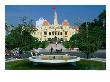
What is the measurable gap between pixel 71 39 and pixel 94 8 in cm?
65

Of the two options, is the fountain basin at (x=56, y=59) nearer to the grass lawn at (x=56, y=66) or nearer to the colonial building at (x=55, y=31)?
the grass lawn at (x=56, y=66)

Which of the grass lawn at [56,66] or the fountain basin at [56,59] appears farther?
the fountain basin at [56,59]

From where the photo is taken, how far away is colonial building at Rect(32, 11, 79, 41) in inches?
243

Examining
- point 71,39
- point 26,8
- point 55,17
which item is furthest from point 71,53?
point 26,8

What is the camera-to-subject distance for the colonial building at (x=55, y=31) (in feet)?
20.3

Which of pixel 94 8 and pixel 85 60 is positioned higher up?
pixel 94 8

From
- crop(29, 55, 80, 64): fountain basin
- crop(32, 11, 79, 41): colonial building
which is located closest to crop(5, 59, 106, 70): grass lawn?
crop(29, 55, 80, 64): fountain basin

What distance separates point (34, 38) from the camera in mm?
6223

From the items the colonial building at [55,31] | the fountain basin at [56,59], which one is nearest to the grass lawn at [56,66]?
the fountain basin at [56,59]

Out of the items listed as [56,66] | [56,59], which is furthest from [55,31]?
[56,66]

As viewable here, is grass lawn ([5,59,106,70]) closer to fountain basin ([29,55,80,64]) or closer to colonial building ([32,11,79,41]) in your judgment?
fountain basin ([29,55,80,64])

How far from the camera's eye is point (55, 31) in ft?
20.5
